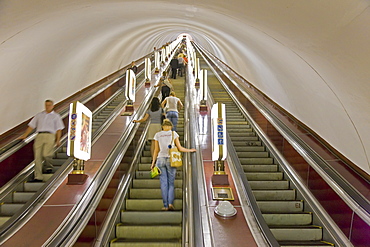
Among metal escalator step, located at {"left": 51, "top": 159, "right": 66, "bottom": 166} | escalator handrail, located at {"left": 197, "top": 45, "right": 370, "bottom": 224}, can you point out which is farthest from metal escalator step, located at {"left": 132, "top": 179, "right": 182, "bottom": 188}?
escalator handrail, located at {"left": 197, "top": 45, "right": 370, "bottom": 224}

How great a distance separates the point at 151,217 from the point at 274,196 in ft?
6.62

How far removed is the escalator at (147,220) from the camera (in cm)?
436

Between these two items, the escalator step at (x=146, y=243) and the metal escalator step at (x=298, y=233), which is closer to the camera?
the escalator step at (x=146, y=243)

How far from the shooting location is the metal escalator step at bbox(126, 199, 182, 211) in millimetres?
5223

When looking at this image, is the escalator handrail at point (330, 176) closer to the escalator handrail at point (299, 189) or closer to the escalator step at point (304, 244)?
the escalator handrail at point (299, 189)

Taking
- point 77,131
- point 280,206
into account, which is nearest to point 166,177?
point 77,131

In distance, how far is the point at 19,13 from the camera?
14.5 feet

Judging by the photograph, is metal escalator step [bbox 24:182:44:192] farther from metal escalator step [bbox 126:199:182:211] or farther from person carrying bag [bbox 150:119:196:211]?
person carrying bag [bbox 150:119:196:211]

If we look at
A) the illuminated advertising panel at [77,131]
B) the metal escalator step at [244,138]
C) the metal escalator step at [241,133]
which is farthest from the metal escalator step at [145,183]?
the metal escalator step at [241,133]

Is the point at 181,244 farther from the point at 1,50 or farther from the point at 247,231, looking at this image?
the point at 1,50

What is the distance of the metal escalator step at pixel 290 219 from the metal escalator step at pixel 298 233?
0.78ft

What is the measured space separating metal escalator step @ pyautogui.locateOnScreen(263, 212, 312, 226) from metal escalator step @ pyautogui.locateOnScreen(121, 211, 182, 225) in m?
1.27

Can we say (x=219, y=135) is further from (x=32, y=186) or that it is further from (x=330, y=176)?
(x=32, y=186)

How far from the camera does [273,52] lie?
24.8 feet
